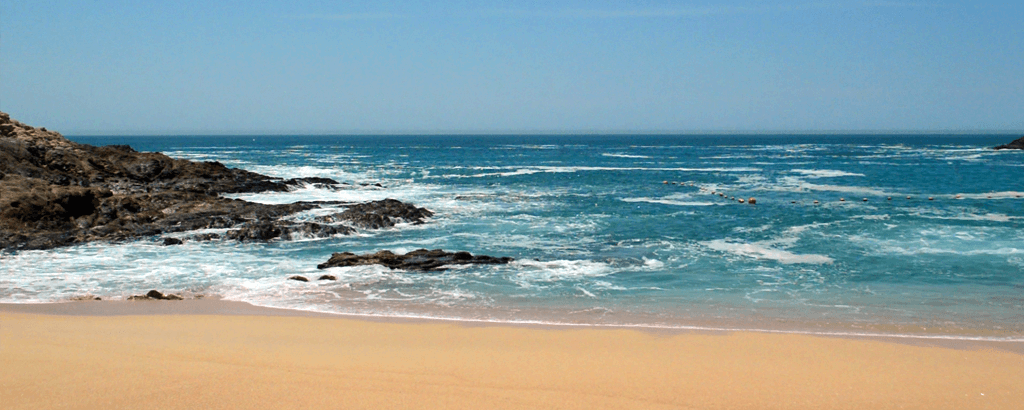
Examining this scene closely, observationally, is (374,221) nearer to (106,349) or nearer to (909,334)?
(106,349)

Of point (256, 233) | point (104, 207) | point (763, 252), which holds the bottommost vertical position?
point (763, 252)

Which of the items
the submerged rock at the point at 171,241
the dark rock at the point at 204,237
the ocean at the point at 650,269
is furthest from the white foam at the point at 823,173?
the submerged rock at the point at 171,241

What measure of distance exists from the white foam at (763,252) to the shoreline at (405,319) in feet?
19.1

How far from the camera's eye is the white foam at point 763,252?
592 inches

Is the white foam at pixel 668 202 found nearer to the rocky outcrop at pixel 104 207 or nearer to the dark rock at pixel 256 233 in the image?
the rocky outcrop at pixel 104 207

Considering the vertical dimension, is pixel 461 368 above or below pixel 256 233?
above

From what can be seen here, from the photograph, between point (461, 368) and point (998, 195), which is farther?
point (998, 195)

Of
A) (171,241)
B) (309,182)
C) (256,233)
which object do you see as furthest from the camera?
(309,182)

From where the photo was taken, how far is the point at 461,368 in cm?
697

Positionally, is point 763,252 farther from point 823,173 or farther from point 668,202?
point 823,173

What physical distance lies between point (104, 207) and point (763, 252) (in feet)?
58.3

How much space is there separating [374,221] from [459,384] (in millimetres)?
14308

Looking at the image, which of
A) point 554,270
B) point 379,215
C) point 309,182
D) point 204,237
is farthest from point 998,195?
point 309,182

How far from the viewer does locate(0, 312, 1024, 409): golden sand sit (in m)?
5.99
